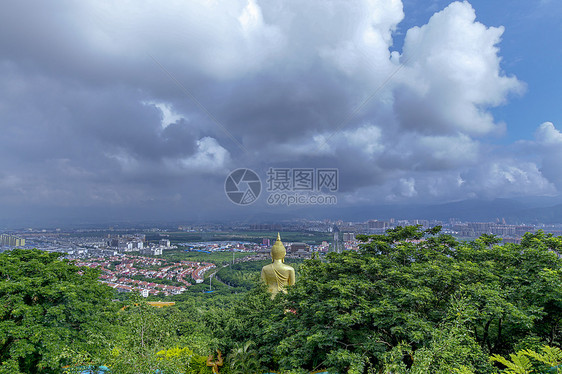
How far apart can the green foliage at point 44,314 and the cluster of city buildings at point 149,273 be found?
39.6m

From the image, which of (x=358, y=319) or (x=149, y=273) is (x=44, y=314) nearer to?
(x=358, y=319)

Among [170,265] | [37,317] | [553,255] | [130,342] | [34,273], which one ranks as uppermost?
[553,255]

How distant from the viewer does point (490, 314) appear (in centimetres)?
913

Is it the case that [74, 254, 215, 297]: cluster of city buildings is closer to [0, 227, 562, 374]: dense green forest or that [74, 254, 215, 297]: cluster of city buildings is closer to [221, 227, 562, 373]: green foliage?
[0, 227, 562, 374]: dense green forest

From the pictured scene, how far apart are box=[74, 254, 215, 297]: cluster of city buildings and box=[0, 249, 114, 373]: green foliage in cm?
3963

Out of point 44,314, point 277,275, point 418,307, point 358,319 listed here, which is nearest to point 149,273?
point 277,275

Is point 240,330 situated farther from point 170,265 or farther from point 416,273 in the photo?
point 170,265

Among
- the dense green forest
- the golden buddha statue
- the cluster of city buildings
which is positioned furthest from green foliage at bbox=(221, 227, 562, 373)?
the cluster of city buildings

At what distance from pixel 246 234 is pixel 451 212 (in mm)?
80232

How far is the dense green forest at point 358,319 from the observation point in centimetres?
852

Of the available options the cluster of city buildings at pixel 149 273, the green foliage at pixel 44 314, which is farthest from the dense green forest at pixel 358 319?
the cluster of city buildings at pixel 149 273

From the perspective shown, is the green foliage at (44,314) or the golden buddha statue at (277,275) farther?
the golden buddha statue at (277,275)

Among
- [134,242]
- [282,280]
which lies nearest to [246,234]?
[134,242]

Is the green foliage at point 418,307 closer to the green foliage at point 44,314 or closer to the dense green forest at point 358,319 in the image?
the dense green forest at point 358,319
